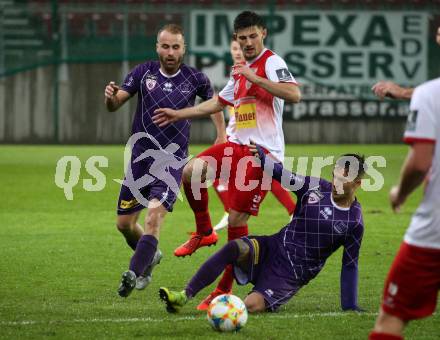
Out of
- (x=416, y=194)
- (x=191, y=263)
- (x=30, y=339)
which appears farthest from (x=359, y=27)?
(x=30, y=339)

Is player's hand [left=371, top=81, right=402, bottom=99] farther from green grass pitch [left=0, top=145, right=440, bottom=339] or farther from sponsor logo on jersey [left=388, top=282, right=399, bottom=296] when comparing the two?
green grass pitch [left=0, top=145, right=440, bottom=339]

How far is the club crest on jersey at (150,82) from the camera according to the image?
27.5 ft

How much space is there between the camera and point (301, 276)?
7.52 m

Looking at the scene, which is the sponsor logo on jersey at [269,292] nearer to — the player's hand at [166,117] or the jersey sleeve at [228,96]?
the player's hand at [166,117]

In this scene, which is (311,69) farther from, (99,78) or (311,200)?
(311,200)

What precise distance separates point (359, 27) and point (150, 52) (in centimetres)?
543

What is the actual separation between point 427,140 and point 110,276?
15.7ft

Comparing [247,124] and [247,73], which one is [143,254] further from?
[247,73]

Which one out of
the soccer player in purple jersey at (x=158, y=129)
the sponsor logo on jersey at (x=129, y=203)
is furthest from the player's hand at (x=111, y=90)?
the sponsor logo on jersey at (x=129, y=203)

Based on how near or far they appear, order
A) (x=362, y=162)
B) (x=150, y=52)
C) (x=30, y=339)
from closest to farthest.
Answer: (x=30, y=339) < (x=362, y=162) < (x=150, y=52)

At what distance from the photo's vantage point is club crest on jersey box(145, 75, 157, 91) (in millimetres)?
8375

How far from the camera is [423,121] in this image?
4691mm

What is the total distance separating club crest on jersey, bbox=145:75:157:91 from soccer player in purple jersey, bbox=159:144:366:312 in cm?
142

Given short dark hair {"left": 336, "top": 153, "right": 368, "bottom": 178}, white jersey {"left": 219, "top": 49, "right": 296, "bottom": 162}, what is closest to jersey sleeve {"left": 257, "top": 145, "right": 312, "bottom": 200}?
short dark hair {"left": 336, "top": 153, "right": 368, "bottom": 178}
